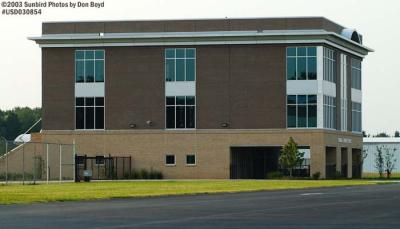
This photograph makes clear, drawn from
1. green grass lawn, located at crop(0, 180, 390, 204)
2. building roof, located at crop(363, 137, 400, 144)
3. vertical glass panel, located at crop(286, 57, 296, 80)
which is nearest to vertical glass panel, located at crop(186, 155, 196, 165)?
vertical glass panel, located at crop(286, 57, 296, 80)

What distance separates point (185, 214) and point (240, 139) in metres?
59.3

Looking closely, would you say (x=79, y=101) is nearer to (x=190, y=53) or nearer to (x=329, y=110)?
(x=190, y=53)

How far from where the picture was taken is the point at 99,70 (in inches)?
3494

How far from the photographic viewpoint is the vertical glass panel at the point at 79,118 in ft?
292

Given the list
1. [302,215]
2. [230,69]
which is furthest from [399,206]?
[230,69]

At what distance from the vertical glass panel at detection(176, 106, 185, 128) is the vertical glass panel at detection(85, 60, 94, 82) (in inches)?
329

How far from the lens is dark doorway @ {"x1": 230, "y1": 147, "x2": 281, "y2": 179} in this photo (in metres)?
89.1

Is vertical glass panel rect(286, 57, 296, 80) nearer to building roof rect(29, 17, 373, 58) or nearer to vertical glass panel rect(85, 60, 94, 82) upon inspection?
building roof rect(29, 17, 373, 58)

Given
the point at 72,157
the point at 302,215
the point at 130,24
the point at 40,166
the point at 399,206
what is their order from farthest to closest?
the point at 130,24
the point at 72,157
the point at 40,166
the point at 399,206
the point at 302,215

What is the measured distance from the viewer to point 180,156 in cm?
8712

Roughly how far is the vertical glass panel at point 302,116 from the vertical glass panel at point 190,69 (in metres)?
9.84

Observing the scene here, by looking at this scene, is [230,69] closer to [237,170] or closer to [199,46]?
[199,46]

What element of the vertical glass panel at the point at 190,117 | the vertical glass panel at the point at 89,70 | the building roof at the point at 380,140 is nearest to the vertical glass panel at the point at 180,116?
the vertical glass panel at the point at 190,117

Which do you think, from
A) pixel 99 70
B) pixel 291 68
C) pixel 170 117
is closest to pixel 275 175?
pixel 291 68
